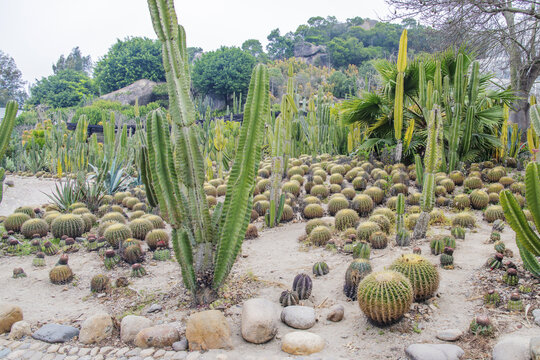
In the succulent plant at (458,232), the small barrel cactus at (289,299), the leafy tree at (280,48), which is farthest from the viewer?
the leafy tree at (280,48)

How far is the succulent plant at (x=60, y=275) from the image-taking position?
4.08 meters

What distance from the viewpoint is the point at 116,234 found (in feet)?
16.4

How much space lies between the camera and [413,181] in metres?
7.46

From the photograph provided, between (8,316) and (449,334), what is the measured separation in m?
3.27

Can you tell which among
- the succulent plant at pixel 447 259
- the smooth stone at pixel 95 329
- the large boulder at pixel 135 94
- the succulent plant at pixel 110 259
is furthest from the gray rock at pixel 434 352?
the large boulder at pixel 135 94

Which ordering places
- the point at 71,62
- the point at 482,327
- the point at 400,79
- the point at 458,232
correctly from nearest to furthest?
the point at 482,327 → the point at 458,232 → the point at 400,79 → the point at 71,62

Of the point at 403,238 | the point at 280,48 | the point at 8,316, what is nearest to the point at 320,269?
the point at 403,238

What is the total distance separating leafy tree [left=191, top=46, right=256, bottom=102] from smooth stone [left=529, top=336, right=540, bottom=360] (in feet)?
130

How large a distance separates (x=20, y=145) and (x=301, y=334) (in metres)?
15.9

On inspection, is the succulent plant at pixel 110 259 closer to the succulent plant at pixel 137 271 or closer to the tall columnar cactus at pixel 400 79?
the succulent plant at pixel 137 271

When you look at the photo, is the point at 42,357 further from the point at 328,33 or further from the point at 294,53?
the point at 328,33

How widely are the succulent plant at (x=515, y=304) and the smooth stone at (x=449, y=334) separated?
0.52m

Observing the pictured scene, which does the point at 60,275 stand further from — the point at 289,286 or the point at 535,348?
the point at 535,348

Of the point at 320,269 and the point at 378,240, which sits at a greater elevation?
the point at 378,240
